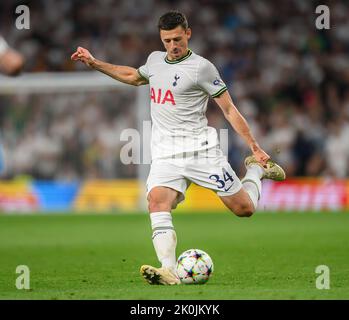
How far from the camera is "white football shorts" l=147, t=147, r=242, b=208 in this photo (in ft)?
29.4

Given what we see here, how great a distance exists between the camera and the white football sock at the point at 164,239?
342 inches

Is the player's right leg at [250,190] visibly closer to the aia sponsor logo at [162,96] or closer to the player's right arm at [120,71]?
the aia sponsor logo at [162,96]

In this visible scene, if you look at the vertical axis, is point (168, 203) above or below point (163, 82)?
below

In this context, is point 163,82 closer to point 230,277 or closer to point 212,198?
point 230,277

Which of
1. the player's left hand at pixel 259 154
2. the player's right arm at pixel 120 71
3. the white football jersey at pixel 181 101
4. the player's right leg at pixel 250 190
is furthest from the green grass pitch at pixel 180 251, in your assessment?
the player's right arm at pixel 120 71

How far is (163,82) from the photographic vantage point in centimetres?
902

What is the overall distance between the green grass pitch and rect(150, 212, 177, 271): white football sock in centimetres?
29

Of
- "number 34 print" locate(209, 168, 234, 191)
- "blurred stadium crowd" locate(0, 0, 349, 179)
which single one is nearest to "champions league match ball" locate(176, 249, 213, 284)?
"number 34 print" locate(209, 168, 234, 191)

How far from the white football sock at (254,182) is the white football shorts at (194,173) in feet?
1.29

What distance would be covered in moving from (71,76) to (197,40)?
11.6 ft

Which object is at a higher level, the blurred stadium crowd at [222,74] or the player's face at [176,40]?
the blurred stadium crowd at [222,74]

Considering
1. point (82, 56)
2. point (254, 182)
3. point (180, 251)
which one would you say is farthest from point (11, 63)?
point (180, 251)

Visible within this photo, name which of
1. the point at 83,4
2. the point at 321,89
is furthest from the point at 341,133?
the point at 83,4

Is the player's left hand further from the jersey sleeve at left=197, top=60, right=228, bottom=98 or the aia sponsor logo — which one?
the aia sponsor logo
